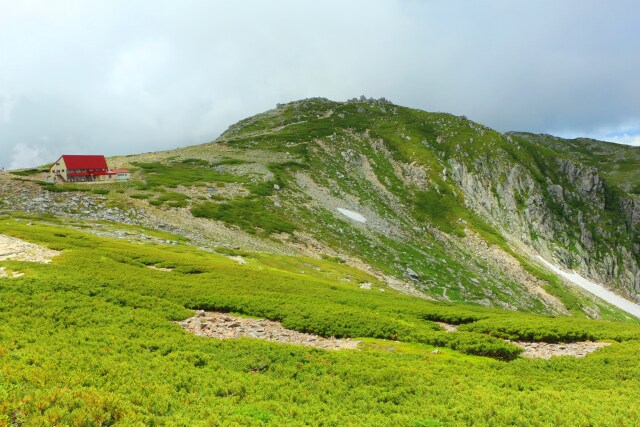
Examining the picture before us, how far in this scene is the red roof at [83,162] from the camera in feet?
289

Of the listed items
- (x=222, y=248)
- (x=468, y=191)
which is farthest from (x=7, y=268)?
(x=468, y=191)

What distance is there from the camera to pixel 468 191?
134m

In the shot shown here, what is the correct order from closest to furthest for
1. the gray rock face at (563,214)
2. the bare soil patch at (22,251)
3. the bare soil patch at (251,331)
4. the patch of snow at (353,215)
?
the bare soil patch at (251,331) < the bare soil patch at (22,251) < the patch of snow at (353,215) < the gray rock face at (563,214)

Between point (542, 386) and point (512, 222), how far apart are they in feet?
402

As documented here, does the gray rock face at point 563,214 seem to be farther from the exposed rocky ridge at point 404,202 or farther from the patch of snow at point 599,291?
the patch of snow at point 599,291

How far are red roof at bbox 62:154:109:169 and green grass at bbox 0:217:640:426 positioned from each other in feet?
208

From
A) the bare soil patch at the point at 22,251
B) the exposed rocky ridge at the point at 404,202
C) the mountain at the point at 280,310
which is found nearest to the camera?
the mountain at the point at 280,310

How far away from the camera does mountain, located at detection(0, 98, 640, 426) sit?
15938 mm

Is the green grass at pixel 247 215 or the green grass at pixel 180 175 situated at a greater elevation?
the green grass at pixel 180 175

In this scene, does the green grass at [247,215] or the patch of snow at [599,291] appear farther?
the patch of snow at [599,291]

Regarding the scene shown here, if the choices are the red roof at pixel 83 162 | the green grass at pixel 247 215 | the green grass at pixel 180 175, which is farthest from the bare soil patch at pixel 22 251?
the red roof at pixel 83 162

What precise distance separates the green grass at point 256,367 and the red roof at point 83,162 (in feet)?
208

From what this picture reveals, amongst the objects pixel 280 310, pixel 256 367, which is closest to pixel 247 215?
pixel 280 310

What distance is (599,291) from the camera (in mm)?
Answer: 115375
